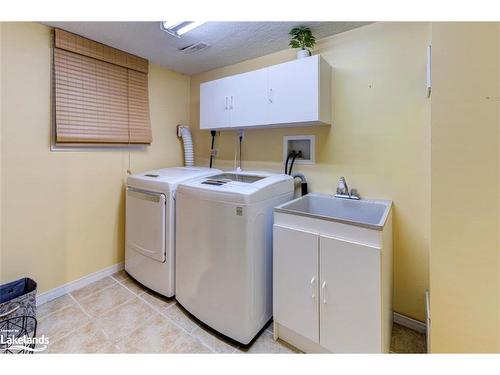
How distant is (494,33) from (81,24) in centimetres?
251

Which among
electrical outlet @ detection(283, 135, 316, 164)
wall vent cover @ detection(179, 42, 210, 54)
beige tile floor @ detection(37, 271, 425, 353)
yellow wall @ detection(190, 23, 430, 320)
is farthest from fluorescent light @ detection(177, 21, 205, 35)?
beige tile floor @ detection(37, 271, 425, 353)

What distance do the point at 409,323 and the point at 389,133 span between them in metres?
1.40

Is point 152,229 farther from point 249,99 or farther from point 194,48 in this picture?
point 194,48

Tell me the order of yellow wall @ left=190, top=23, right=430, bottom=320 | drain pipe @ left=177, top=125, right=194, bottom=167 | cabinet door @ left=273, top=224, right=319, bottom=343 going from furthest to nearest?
drain pipe @ left=177, top=125, right=194, bottom=167 → yellow wall @ left=190, top=23, right=430, bottom=320 → cabinet door @ left=273, top=224, right=319, bottom=343

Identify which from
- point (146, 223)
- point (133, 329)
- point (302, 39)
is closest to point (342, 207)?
point (302, 39)

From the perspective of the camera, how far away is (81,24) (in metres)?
1.79

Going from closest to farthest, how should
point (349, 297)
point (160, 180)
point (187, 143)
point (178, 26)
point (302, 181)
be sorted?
point (349, 297), point (178, 26), point (160, 180), point (302, 181), point (187, 143)

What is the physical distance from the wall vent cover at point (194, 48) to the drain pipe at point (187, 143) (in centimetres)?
89

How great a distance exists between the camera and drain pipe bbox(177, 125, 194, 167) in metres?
2.88

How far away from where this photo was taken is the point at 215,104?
A: 2270 millimetres

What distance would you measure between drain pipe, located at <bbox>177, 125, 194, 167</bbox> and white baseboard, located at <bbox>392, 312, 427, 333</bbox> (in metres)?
2.53

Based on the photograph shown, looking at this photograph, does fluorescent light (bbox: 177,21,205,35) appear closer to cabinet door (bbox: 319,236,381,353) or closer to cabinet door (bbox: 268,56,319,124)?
cabinet door (bbox: 268,56,319,124)

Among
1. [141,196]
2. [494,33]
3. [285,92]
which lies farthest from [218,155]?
[494,33]
